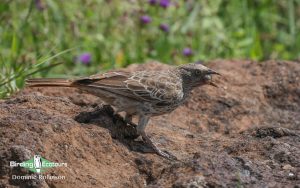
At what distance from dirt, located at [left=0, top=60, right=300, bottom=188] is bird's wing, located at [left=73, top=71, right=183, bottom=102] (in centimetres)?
20

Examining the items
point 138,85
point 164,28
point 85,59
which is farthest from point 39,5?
point 138,85

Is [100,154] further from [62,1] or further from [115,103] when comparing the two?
[62,1]

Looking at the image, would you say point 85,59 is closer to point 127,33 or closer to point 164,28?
point 127,33

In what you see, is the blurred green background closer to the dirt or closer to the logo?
the dirt

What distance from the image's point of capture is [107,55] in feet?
30.7

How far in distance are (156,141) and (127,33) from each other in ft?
13.6

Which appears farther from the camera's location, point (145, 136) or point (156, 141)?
point (156, 141)

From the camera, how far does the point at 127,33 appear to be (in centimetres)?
967

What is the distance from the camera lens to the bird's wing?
227 inches

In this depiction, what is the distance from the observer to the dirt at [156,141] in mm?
4707

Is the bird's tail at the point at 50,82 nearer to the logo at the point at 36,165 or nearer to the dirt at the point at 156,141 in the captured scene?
the dirt at the point at 156,141

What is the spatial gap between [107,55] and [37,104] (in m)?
3.70

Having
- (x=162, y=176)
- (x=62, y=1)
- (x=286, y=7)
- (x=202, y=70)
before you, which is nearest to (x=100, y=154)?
(x=162, y=176)

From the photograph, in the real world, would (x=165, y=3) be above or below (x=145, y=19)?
above
